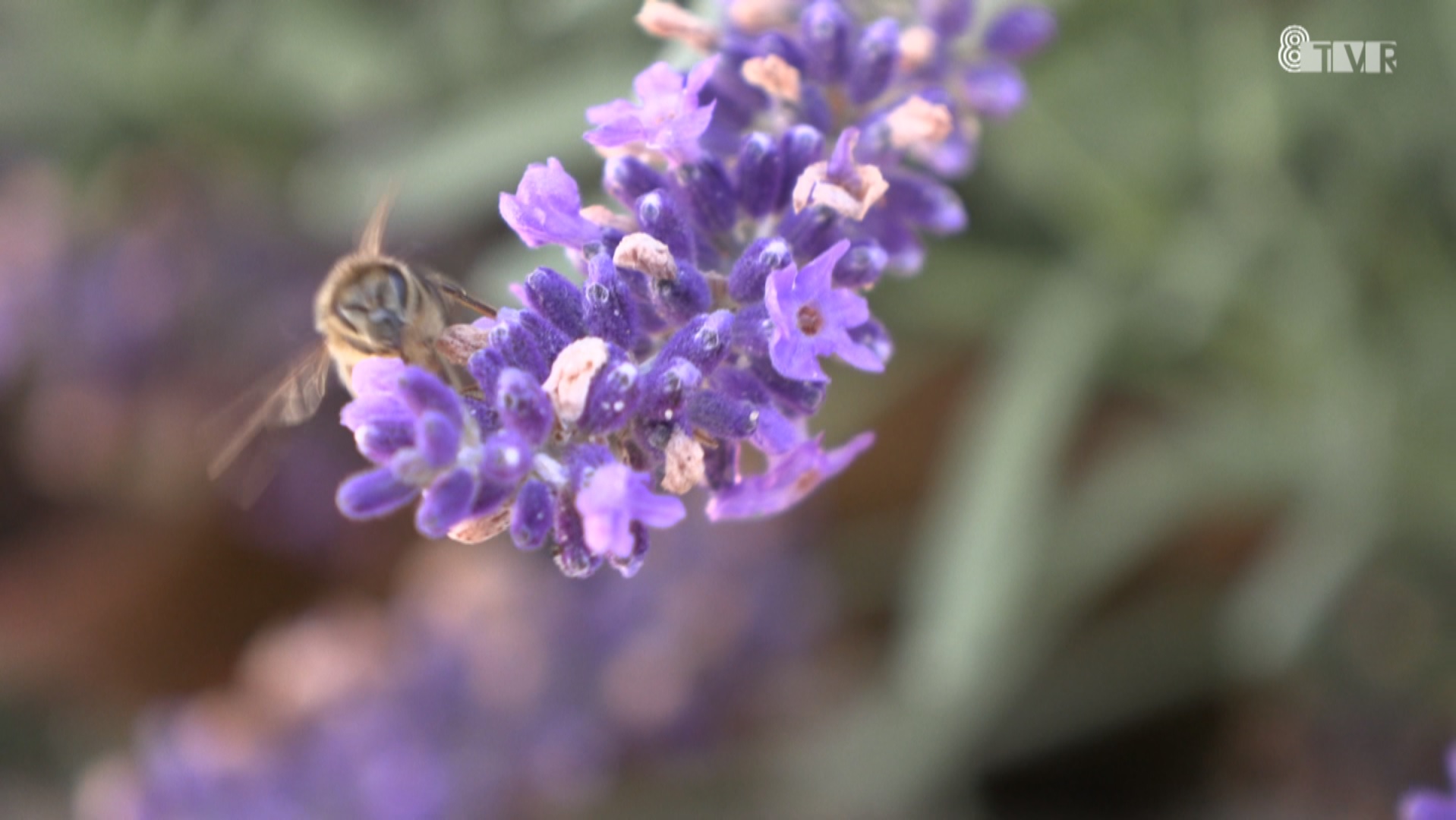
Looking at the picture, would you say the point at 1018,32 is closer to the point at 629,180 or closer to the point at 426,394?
the point at 629,180

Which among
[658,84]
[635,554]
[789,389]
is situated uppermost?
[658,84]

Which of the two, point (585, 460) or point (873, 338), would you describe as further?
point (873, 338)

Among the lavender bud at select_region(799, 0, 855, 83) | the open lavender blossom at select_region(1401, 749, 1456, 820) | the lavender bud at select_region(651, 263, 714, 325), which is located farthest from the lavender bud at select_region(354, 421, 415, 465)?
the open lavender blossom at select_region(1401, 749, 1456, 820)

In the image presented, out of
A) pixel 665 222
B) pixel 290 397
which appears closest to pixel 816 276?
pixel 665 222

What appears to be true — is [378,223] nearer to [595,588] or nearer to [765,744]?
[595,588]

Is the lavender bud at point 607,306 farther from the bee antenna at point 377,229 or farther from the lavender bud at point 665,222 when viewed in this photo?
the bee antenna at point 377,229

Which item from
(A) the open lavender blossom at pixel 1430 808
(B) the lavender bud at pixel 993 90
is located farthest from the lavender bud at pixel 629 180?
(A) the open lavender blossom at pixel 1430 808
